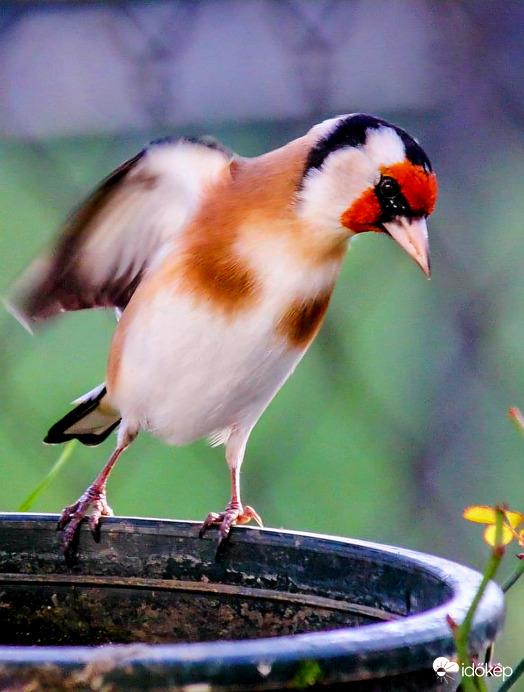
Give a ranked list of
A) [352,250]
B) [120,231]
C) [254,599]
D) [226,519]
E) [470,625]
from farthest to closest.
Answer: [352,250] < [120,231] < [226,519] < [254,599] < [470,625]

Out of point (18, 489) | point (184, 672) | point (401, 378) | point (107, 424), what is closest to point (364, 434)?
point (401, 378)

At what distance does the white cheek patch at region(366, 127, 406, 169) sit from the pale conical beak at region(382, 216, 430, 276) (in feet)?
0.17

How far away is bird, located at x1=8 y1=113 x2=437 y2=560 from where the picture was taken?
3.07ft

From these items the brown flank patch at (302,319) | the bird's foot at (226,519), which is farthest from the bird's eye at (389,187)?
the bird's foot at (226,519)

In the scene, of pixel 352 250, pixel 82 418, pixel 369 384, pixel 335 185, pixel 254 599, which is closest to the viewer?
pixel 254 599

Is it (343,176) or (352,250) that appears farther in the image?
(352,250)

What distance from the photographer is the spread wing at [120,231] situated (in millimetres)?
1035

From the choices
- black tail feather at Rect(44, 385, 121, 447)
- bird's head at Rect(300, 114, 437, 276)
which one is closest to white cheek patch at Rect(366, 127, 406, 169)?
bird's head at Rect(300, 114, 437, 276)

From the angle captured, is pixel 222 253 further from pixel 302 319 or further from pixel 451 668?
pixel 451 668

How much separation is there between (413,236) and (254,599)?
369 mm

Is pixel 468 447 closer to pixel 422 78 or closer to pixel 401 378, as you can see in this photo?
pixel 401 378

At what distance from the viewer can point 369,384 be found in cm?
148

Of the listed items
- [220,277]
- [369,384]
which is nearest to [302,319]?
[220,277]

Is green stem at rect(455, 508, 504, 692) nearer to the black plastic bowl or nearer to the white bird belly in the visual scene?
the black plastic bowl
